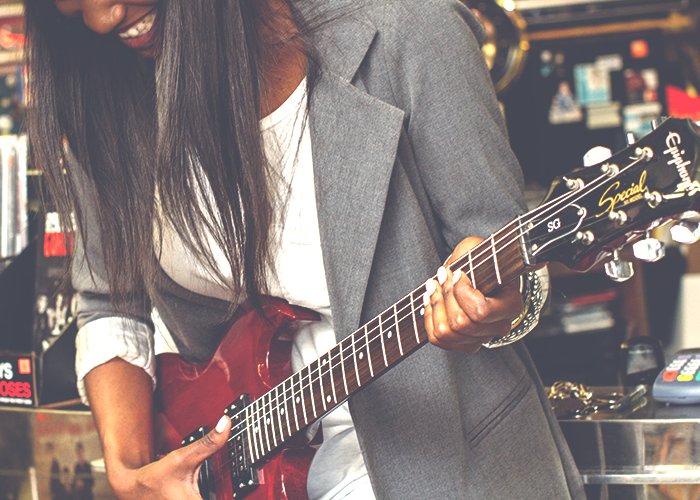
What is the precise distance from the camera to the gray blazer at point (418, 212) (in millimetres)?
858

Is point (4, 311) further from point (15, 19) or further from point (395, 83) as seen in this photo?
point (15, 19)

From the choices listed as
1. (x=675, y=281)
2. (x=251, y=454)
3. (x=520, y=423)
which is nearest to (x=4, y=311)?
(x=251, y=454)

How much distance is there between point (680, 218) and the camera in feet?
1.87

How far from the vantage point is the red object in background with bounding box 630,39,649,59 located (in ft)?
13.7

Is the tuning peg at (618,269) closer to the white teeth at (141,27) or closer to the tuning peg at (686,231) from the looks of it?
the tuning peg at (686,231)

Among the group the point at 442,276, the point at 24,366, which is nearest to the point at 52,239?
the point at 24,366

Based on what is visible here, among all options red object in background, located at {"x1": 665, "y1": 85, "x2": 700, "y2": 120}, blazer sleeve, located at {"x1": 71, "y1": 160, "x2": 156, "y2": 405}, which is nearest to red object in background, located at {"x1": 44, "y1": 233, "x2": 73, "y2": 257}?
blazer sleeve, located at {"x1": 71, "y1": 160, "x2": 156, "y2": 405}

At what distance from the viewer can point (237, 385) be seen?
1084mm

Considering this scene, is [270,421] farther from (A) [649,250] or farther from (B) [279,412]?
(A) [649,250]

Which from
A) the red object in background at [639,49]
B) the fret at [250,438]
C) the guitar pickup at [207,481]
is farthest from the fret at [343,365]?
the red object in background at [639,49]

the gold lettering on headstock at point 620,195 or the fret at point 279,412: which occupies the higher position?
the gold lettering on headstock at point 620,195

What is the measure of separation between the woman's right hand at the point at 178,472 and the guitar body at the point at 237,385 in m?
0.04

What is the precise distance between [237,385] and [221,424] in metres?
0.07

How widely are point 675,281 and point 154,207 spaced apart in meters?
3.67
